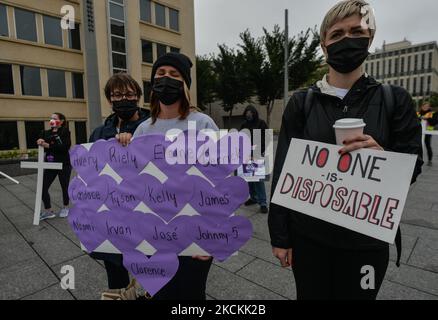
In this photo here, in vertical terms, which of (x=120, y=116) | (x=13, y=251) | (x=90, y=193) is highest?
(x=120, y=116)

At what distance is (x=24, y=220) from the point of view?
457cm

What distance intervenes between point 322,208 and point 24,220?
497 centimetres

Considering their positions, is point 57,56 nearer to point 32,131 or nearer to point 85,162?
point 32,131

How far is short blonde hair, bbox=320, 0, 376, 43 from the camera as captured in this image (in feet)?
4.02

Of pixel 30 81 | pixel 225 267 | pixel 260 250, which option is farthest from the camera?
pixel 30 81

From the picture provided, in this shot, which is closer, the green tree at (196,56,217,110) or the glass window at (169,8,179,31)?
the glass window at (169,8,179,31)

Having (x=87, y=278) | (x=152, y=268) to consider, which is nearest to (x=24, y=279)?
(x=87, y=278)

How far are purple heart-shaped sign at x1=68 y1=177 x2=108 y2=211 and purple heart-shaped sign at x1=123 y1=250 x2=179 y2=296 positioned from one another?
0.37 metres

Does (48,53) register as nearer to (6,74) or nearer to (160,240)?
(6,74)

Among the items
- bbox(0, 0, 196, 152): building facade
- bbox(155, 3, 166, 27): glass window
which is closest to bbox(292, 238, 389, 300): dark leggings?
bbox(0, 0, 196, 152): building facade

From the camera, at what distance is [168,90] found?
5.57ft

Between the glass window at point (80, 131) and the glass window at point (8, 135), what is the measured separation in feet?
10.5

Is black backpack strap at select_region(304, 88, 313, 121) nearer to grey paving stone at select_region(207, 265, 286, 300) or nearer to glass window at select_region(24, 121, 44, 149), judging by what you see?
grey paving stone at select_region(207, 265, 286, 300)

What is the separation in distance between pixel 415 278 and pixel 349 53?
2.32m
